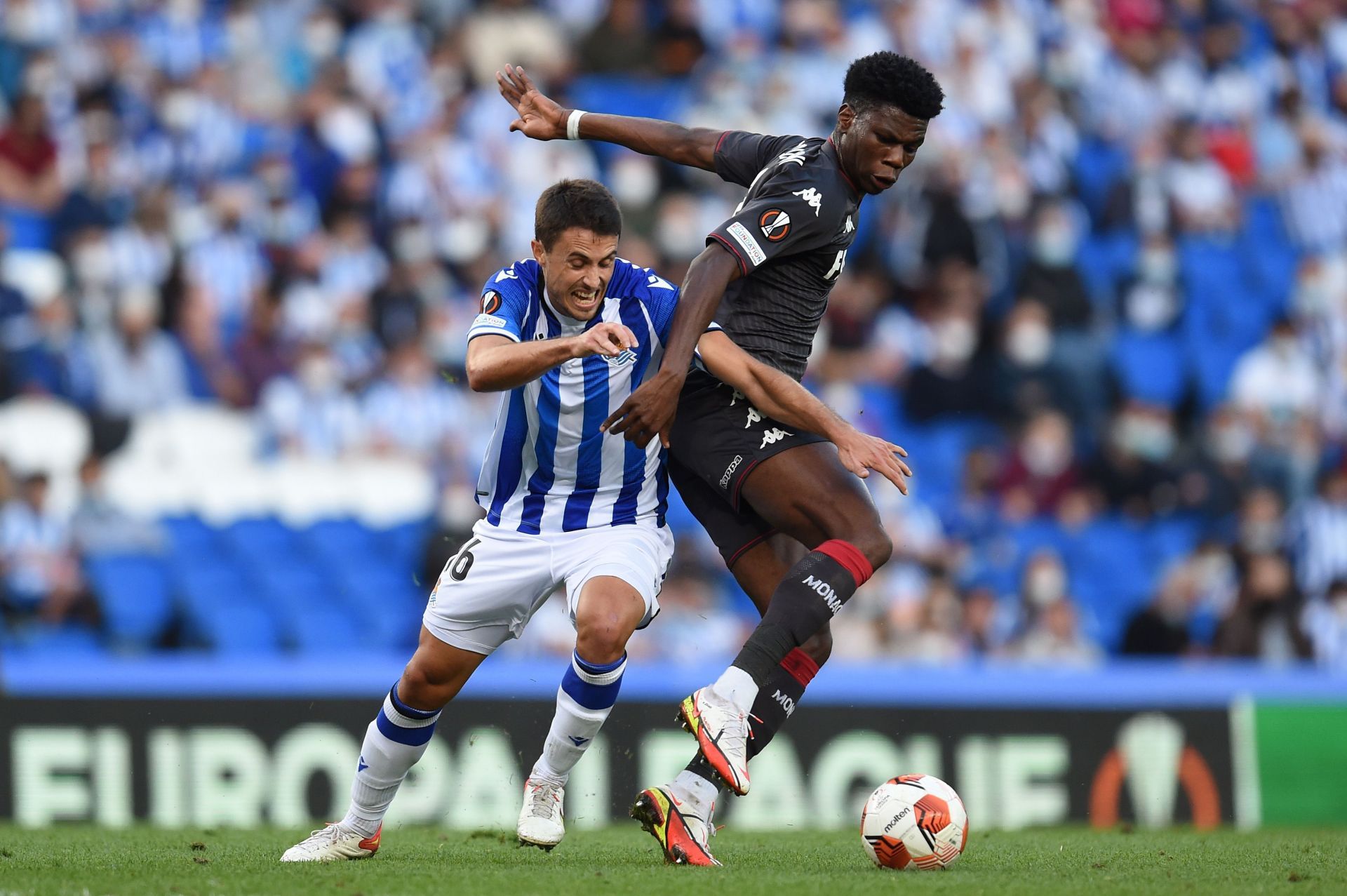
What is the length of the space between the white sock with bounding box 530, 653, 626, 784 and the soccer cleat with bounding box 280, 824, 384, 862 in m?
0.64

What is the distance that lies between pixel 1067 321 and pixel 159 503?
23.7 ft

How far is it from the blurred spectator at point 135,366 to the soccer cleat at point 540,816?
6.80 m

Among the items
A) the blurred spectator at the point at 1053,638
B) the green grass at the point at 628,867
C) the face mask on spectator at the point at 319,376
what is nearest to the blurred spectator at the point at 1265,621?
the blurred spectator at the point at 1053,638

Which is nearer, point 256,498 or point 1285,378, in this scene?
point 256,498

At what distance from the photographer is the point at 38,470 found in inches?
429

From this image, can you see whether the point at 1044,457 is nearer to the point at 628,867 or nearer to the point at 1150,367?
the point at 1150,367

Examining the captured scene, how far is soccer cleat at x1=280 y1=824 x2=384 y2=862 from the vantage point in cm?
580

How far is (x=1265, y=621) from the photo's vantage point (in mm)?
11438

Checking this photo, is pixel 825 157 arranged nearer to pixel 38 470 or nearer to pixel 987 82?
pixel 38 470

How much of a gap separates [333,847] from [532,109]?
9.29ft

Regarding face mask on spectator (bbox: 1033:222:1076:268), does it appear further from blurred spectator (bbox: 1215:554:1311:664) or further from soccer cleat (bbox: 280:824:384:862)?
soccer cleat (bbox: 280:824:384:862)

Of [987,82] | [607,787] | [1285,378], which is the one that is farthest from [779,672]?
[987,82]

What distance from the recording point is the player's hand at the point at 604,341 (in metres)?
5.18

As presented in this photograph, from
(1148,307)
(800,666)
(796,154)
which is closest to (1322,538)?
(1148,307)
